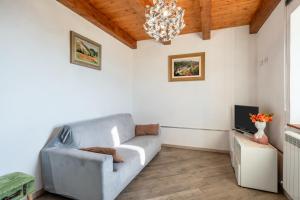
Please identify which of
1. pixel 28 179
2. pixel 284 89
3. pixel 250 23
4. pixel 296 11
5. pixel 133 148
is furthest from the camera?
pixel 250 23

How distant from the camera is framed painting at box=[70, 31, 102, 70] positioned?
2.48 m

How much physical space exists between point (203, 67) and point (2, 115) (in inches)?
142

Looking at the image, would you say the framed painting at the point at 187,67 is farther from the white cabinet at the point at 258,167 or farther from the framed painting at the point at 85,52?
the white cabinet at the point at 258,167

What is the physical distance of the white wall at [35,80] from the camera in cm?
169

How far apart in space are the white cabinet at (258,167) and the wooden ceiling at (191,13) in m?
2.18

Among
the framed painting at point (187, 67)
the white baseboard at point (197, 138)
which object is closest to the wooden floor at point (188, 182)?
the white baseboard at point (197, 138)

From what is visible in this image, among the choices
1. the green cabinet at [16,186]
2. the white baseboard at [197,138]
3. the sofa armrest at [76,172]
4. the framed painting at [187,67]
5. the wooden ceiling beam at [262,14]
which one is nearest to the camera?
the green cabinet at [16,186]

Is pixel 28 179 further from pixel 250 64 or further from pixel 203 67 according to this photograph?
pixel 250 64

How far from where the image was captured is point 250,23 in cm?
332

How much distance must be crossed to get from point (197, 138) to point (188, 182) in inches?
61.9

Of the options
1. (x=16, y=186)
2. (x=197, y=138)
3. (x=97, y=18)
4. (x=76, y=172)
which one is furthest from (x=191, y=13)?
(x=16, y=186)

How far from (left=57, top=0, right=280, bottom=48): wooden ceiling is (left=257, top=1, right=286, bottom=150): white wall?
235mm

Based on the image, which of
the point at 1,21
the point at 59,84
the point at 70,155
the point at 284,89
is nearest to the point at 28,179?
the point at 70,155

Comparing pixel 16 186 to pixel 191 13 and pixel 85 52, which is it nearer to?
pixel 85 52
